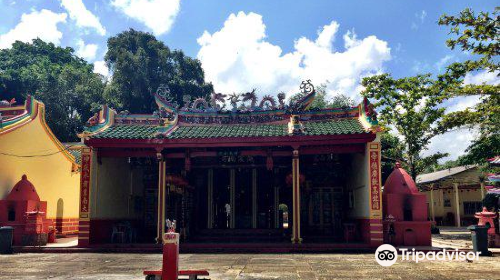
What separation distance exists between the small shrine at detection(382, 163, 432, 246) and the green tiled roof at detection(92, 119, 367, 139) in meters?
2.81

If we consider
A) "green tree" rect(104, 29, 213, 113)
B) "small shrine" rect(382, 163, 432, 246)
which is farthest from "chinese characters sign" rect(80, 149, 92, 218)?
"green tree" rect(104, 29, 213, 113)

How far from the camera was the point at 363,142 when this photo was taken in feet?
53.2

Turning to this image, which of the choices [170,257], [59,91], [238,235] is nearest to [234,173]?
[238,235]

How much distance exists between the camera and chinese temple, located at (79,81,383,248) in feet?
54.3

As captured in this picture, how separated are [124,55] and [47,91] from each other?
319 inches

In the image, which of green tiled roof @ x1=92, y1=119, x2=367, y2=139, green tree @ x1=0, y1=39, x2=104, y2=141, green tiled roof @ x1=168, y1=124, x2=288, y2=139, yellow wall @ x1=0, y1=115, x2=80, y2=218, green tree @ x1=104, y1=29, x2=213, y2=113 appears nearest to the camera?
green tiled roof @ x1=92, y1=119, x2=367, y2=139

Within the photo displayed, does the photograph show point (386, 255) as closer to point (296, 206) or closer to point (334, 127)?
point (296, 206)

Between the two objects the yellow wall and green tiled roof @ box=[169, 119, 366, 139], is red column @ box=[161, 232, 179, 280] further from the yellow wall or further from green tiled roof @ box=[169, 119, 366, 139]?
the yellow wall

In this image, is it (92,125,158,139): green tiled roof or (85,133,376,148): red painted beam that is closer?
(85,133,376,148): red painted beam

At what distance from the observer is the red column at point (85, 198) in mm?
16734

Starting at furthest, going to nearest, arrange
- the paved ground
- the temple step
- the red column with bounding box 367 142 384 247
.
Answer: the temple step
the red column with bounding box 367 142 384 247
the paved ground

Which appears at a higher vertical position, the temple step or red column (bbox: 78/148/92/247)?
red column (bbox: 78/148/92/247)

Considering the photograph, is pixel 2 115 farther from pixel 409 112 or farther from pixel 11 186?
pixel 409 112

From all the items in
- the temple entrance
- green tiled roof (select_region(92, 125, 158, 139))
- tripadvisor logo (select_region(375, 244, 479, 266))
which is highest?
green tiled roof (select_region(92, 125, 158, 139))
